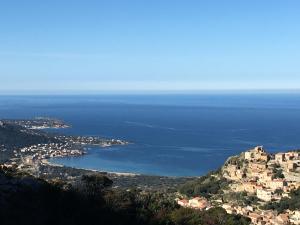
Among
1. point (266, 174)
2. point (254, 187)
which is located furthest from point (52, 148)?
point (254, 187)

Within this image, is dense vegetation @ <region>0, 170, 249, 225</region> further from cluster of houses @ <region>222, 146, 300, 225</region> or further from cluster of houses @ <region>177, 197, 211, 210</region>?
cluster of houses @ <region>177, 197, 211, 210</region>

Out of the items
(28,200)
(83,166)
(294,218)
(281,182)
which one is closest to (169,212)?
(28,200)

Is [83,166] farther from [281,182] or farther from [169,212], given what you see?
[169,212]

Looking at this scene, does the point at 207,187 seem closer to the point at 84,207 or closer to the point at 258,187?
the point at 258,187

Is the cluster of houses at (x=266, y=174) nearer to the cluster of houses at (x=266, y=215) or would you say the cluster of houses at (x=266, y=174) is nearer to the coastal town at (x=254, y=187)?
the coastal town at (x=254, y=187)

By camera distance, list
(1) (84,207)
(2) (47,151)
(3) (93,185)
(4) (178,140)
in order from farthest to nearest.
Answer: (4) (178,140) < (2) (47,151) < (3) (93,185) < (1) (84,207)
